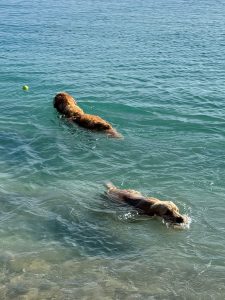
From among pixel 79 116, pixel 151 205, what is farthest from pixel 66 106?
pixel 151 205

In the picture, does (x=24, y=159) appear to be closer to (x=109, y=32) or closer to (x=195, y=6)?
(x=109, y=32)

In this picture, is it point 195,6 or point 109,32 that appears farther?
point 195,6

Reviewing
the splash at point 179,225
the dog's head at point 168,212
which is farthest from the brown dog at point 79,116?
the splash at point 179,225

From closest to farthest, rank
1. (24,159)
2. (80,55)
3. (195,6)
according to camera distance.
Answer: (24,159), (80,55), (195,6)

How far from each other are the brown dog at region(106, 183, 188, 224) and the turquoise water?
0.92 ft

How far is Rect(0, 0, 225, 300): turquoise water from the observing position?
10.4m

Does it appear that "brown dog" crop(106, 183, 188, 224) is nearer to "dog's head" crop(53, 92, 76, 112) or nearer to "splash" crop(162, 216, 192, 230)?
"splash" crop(162, 216, 192, 230)

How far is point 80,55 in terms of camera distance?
2884 centimetres

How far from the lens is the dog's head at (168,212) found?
12.1m

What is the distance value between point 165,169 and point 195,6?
120 feet

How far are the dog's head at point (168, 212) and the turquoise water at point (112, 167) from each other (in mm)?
323

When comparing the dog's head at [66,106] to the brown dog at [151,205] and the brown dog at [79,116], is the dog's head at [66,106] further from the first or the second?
the brown dog at [151,205]

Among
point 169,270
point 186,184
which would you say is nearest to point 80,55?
point 186,184

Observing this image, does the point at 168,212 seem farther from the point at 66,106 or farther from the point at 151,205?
the point at 66,106
